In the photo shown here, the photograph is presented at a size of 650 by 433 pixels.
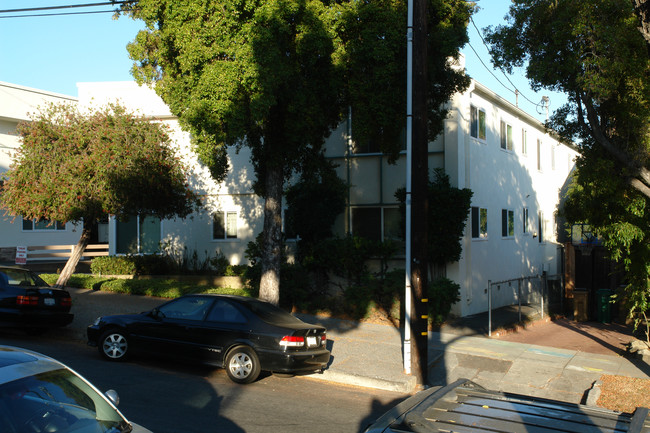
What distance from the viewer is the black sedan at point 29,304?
1222 centimetres

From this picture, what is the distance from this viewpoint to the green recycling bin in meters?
19.4

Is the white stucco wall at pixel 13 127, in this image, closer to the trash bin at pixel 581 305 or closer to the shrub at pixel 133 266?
the shrub at pixel 133 266

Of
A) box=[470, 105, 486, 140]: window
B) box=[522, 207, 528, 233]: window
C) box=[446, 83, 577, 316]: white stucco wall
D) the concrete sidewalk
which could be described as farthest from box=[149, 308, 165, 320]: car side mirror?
box=[522, 207, 528, 233]: window

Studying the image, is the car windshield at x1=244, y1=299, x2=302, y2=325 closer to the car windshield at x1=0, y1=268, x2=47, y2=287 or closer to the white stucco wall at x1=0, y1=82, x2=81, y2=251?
the car windshield at x1=0, y1=268, x2=47, y2=287

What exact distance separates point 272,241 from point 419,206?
4.77 metres

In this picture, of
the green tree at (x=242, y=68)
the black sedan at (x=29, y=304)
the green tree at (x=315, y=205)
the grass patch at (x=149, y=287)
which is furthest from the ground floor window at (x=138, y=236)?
the green tree at (x=242, y=68)

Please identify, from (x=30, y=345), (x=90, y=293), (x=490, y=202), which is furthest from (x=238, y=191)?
(x=30, y=345)

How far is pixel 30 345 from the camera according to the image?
471 inches

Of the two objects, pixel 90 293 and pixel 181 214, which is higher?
pixel 181 214

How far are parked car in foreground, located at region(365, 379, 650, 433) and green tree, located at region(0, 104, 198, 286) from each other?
13.1 m

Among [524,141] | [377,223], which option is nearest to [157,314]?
[377,223]

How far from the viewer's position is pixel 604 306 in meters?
19.6

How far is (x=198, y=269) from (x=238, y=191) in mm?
3325

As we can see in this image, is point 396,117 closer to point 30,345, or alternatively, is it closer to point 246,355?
point 246,355
